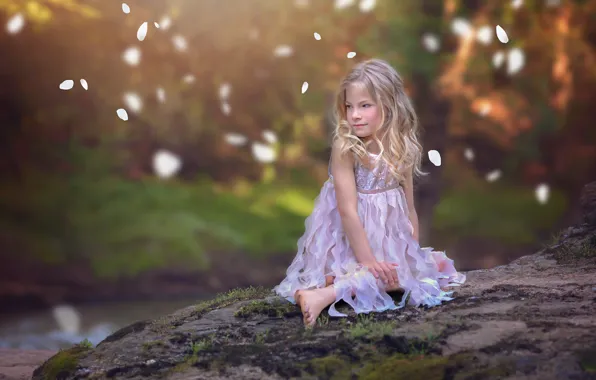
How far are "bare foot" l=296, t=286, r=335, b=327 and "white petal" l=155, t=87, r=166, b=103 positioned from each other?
2755 millimetres

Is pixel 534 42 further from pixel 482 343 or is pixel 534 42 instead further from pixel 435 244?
pixel 482 343

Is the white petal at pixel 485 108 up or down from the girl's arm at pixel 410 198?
up

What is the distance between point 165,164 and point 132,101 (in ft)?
1.61

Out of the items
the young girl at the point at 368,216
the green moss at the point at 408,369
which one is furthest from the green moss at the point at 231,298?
the green moss at the point at 408,369

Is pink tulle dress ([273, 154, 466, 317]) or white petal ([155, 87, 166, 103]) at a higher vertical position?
white petal ([155, 87, 166, 103])

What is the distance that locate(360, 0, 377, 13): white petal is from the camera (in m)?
5.10

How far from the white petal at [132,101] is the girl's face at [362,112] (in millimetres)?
2612

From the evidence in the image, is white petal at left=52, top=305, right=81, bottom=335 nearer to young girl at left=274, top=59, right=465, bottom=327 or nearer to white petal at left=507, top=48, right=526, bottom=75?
young girl at left=274, top=59, right=465, bottom=327

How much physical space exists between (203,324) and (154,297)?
A: 2283mm

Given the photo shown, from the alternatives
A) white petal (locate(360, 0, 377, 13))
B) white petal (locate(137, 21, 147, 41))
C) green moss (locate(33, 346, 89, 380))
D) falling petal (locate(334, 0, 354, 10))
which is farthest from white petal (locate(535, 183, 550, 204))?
green moss (locate(33, 346, 89, 380))

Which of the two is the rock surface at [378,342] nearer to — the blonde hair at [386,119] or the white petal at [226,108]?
the blonde hair at [386,119]

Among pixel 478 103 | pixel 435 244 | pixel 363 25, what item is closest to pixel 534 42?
pixel 478 103

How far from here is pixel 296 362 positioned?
2363 millimetres

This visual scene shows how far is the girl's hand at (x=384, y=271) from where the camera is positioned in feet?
9.11
